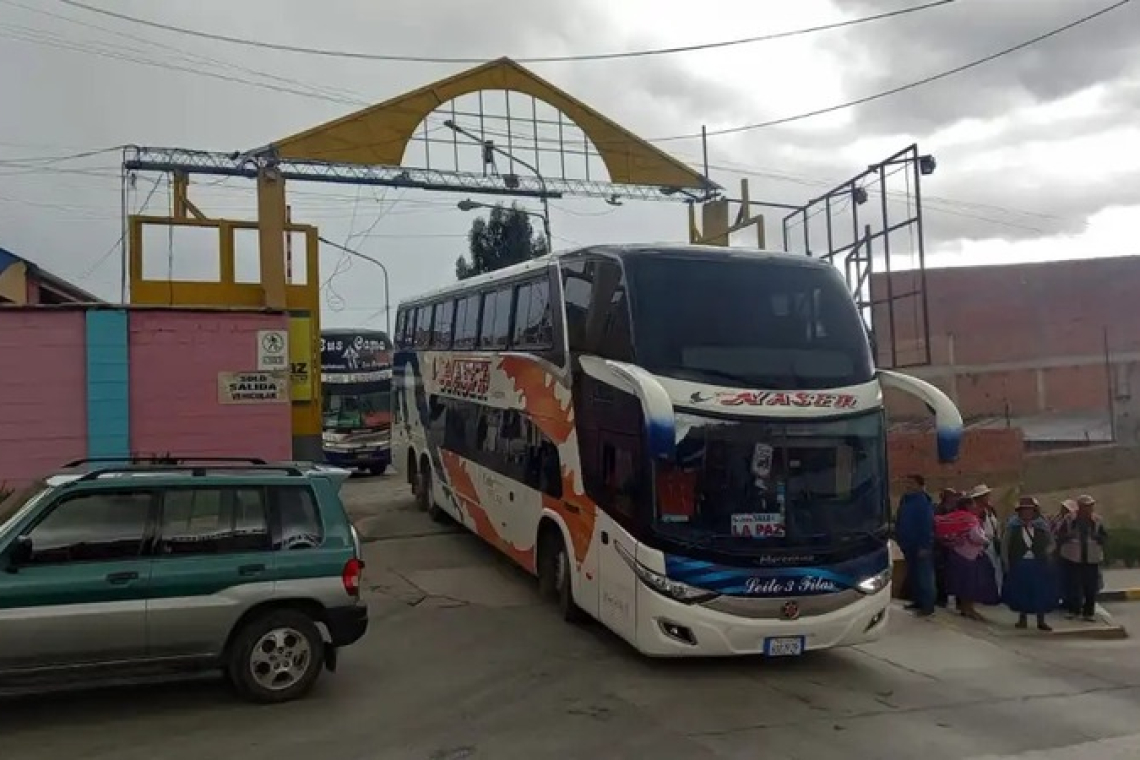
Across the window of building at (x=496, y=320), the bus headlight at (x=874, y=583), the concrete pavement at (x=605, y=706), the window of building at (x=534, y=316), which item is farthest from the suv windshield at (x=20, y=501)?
the bus headlight at (x=874, y=583)

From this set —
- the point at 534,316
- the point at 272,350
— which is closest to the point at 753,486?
the point at 534,316

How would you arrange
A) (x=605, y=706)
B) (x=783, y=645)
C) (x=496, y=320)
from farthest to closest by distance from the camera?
1. (x=496, y=320)
2. (x=783, y=645)
3. (x=605, y=706)

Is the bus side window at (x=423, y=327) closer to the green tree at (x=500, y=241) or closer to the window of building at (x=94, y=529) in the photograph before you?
the window of building at (x=94, y=529)

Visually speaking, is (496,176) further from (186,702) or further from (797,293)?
(186,702)

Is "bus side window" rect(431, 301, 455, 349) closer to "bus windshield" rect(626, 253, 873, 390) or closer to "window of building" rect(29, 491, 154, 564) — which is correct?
"bus windshield" rect(626, 253, 873, 390)

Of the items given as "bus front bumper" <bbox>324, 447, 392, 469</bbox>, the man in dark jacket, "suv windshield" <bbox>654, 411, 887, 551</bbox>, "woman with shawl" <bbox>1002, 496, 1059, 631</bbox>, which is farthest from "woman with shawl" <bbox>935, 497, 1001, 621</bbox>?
"bus front bumper" <bbox>324, 447, 392, 469</bbox>

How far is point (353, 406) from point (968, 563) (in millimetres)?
20227

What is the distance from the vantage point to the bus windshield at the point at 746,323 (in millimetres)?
9117

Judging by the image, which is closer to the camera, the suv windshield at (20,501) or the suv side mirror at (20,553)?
the suv side mirror at (20,553)

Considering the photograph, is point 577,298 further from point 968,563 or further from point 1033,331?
point 1033,331

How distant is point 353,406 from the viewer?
29000 mm

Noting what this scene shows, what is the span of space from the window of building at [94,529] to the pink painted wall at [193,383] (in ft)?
29.1

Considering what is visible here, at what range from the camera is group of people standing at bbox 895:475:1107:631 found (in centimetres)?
1181

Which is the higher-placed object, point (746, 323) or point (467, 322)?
point (467, 322)
